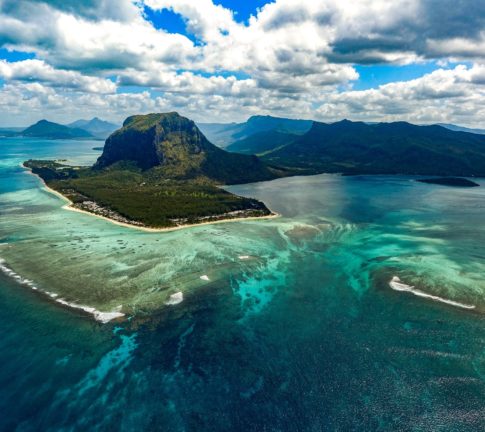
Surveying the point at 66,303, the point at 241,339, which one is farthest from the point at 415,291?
the point at 66,303

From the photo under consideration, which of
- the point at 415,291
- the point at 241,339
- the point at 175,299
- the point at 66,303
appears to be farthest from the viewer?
the point at 415,291

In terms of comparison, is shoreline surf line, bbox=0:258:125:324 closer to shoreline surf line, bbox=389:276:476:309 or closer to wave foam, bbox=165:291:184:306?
wave foam, bbox=165:291:184:306

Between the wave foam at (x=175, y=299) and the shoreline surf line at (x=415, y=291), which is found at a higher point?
the wave foam at (x=175, y=299)

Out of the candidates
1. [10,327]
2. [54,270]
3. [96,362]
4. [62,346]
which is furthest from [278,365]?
[54,270]

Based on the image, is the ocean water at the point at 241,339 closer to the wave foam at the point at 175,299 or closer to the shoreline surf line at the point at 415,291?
the shoreline surf line at the point at 415,291

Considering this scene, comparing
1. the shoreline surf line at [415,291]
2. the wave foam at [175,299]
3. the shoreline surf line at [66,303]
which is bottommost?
the shoreline surf line at [415,291]

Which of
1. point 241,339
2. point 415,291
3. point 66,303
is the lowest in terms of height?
point 415,291

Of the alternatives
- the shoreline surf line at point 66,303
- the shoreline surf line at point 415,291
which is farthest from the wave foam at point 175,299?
the shoreline surf line at point 415,291

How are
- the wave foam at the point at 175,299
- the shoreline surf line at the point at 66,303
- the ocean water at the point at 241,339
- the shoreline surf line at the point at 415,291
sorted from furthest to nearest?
the shoreline surf line at the point at 415,291
the wave foam at the point at 175,299
the shoreline surf line at the point at 66,303
the ocean water at the point at 241,339

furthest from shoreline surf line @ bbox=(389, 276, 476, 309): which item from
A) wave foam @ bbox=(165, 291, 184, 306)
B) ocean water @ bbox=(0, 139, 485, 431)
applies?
wave foam @ bbox=(165, 291, 184, 306)

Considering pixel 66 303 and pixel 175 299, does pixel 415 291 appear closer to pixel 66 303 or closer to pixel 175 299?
pixel 175 299
